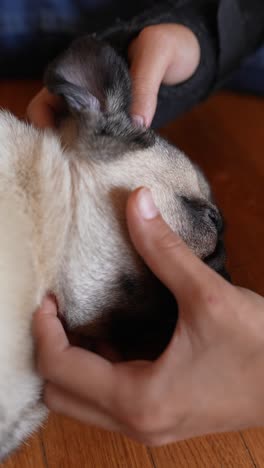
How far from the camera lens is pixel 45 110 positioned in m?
1.09

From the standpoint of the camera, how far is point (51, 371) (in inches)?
32.1

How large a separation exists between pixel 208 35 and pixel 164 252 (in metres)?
0.97

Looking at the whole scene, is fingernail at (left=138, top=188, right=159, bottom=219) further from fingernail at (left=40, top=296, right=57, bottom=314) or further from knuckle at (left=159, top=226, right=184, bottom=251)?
fingernail at (left=40, top=296, right=57, bottom=314)

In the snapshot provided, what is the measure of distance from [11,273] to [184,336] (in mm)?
271

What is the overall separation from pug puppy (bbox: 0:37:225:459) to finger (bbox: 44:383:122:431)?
0.09ft

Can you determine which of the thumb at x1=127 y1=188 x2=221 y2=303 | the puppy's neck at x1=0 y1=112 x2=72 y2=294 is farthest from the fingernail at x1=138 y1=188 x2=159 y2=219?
the puppy's neck at x1=0 y1=112 x2=72 y2=294

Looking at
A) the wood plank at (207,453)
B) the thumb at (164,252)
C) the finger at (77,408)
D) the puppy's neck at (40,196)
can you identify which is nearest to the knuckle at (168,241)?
the thumb at (164,252)

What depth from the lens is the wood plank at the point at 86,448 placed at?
106 cm

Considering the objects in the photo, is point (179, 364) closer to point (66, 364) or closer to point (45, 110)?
point (66, 364)

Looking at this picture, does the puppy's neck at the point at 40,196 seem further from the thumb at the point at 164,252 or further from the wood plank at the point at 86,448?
the wood plank at the point at 86,448

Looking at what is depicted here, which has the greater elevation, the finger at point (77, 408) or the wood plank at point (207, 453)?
the finger at point (77, 408)

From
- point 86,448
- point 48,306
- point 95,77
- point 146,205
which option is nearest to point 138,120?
point 95,77

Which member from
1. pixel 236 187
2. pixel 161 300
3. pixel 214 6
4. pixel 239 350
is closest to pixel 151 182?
pixel 161 300

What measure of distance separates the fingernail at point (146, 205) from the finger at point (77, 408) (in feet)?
0.98
